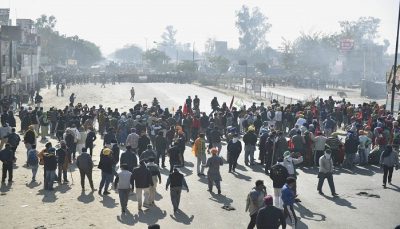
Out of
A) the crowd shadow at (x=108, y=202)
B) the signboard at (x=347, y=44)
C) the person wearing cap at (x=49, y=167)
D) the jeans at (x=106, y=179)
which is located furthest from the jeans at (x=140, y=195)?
the signboard at (x=347, y=44)

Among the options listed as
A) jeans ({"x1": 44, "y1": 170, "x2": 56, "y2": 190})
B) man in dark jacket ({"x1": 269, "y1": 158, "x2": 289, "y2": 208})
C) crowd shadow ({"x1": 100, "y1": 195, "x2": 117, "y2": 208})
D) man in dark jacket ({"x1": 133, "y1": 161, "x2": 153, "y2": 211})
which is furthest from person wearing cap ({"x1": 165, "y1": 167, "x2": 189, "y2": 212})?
jeans ({"x1": 44, "y1": 170, "x2": 56, "y2": 190})

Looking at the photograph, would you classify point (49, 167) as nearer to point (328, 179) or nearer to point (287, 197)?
point (287, 197)

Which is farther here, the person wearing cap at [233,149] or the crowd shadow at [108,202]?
the person wearing cap at [233,149]

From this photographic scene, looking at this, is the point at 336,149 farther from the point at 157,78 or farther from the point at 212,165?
the point at 157,78

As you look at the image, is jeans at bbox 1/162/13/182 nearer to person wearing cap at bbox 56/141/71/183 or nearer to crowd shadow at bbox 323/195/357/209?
person wearing cap at bbox 56/141/71/183

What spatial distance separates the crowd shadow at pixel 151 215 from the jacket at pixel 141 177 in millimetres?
738

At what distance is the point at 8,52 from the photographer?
51.8 m

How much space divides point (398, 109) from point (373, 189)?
2050 centimetres

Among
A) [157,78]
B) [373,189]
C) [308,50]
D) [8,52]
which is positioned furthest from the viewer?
[308,50]

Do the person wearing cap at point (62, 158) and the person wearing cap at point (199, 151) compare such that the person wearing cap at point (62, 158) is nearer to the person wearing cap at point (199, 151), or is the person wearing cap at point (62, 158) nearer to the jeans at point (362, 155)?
the person wearing cap at point (199, 151)

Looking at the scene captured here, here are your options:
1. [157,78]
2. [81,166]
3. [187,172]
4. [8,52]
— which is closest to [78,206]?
[81,166]

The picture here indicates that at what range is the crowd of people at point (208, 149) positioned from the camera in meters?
13.7

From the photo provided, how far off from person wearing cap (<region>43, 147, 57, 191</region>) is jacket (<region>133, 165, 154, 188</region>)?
347 centimetres

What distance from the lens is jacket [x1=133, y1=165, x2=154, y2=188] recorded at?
13.8 meters
